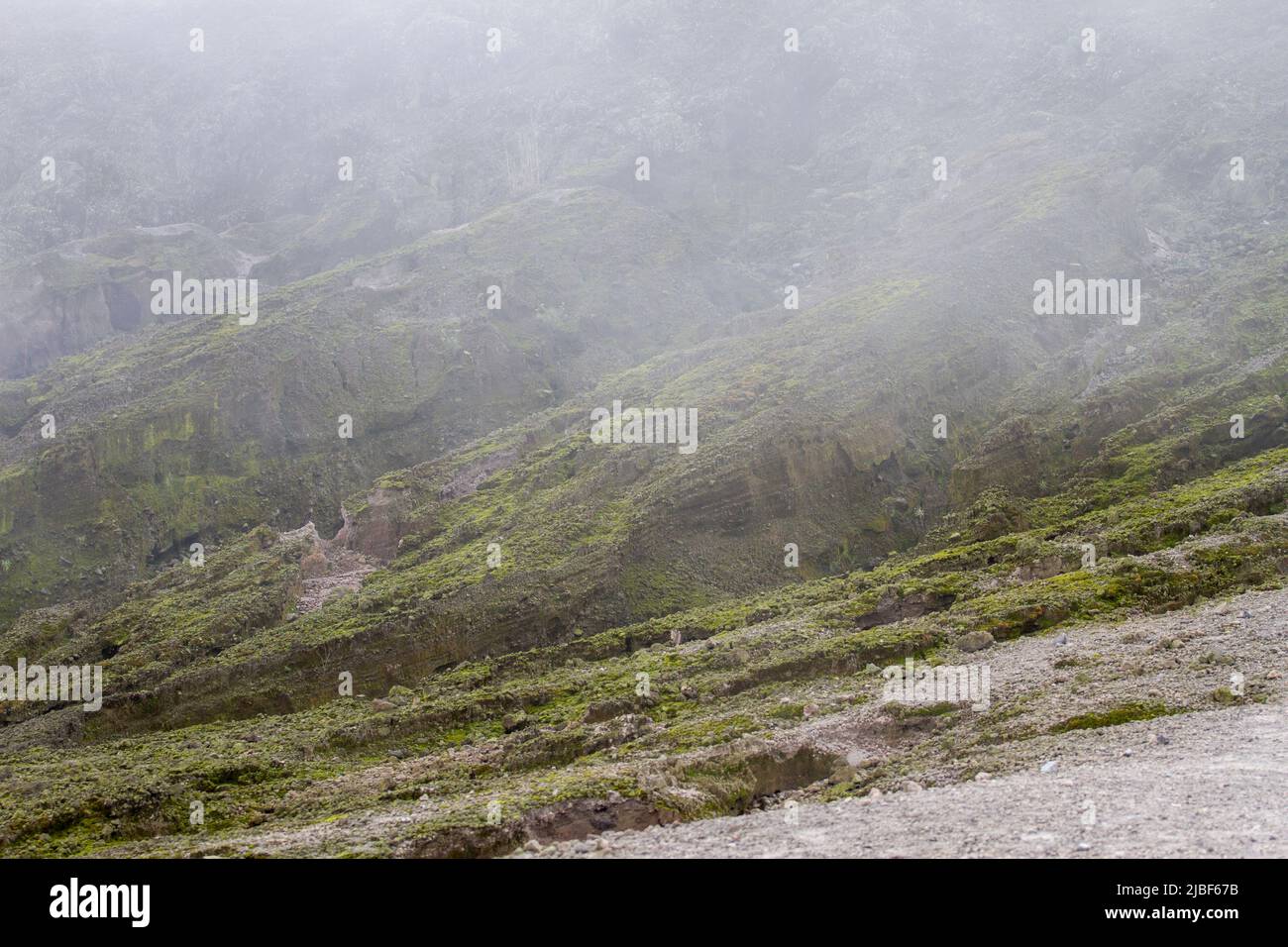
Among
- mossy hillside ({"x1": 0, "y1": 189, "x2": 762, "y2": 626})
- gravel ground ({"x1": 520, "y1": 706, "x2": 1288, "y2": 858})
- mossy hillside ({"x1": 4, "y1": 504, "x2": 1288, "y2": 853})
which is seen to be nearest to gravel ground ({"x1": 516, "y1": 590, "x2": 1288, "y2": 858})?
gravel ground ({"x1": 520, "y1": 706, "x2": 1288, "y2": 858})

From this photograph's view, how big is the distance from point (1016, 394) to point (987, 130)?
2521 inches

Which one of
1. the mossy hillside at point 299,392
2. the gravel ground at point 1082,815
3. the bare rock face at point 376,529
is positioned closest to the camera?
the gravel ground at point 1082,815

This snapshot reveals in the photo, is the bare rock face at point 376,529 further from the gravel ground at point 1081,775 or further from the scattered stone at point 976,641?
the gravel ground at point 1081,775

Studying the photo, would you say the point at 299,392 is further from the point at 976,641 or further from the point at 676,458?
the point at 976,641

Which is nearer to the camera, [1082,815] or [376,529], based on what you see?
[1082,815]

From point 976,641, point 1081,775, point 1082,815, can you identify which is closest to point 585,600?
point 976,641

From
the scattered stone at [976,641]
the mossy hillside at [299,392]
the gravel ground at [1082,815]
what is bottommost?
the gravel ground at [1082,815]

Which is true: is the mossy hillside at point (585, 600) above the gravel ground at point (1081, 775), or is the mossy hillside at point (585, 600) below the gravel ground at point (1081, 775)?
above

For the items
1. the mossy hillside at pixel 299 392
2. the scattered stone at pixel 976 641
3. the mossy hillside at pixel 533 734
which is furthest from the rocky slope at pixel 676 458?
the scattered stone at pixel 976 641

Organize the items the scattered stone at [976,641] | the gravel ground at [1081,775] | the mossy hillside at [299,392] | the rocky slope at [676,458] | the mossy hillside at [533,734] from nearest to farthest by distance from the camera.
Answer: the gravel ground at [1081,775] < the mossy hillside at [533,734] < the rocky slope at [676,458] < the scattered stone at [976,641] < the mossy hillside at [299,392]

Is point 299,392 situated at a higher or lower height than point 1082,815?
higher

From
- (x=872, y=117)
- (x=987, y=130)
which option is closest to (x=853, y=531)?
(x=987, y=130)

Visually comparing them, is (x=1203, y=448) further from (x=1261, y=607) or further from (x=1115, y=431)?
(x=1261, y=607)

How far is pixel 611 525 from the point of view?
4819cm
